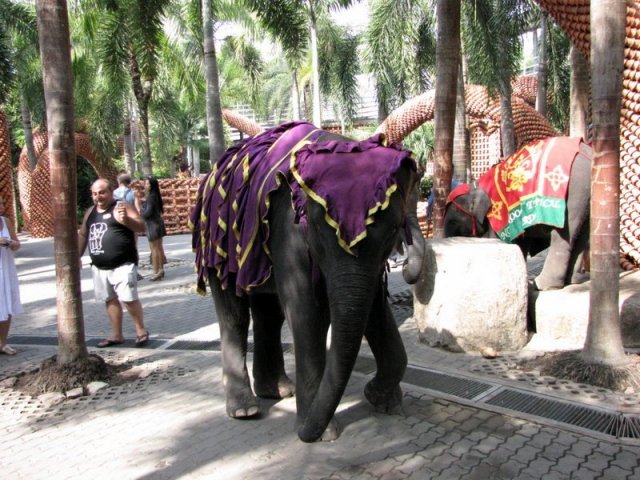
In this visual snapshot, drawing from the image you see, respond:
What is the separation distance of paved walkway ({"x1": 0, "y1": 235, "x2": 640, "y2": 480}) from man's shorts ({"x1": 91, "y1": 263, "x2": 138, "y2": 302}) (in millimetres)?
823

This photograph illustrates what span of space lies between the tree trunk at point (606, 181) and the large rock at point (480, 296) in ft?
2.85

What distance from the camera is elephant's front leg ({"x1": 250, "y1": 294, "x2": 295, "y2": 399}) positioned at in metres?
4.48

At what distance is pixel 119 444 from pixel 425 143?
78.4 feet

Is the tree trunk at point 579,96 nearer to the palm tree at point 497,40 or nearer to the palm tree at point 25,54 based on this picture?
the palm tree at point 497,40

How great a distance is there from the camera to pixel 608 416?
3850mm

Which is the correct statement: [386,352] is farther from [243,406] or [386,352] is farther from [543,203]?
[543,203]

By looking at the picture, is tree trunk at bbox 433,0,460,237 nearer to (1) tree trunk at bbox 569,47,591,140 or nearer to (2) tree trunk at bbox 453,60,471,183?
(2) tree trunk at bbox 453,60,471,183

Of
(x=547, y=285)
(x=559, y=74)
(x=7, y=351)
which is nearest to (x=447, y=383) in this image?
(x=547, y=285)

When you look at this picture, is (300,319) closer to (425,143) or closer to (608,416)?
(608,416)

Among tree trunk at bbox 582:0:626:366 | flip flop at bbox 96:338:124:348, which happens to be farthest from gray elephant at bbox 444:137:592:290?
flip flop at bbox 96:338:124:348

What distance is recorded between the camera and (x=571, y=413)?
395cm

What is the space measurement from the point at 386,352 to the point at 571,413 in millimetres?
1315

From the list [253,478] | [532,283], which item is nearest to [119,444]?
[253,478]

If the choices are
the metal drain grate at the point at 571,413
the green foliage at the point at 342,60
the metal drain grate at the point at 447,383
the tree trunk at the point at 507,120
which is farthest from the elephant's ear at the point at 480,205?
the green foliage at the point at 342,60
